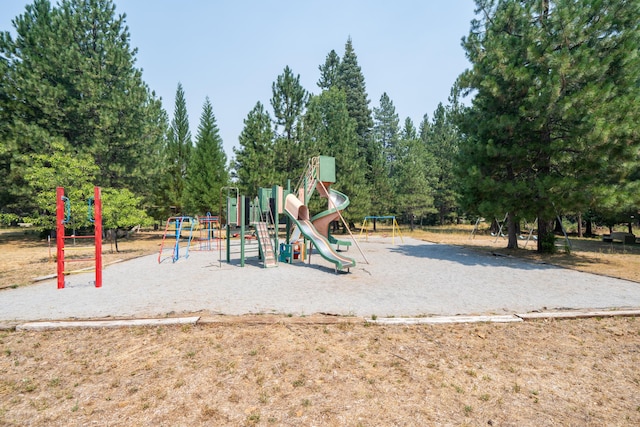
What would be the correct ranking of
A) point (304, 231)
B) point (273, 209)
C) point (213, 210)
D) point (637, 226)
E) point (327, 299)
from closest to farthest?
point (327, 299)
point (304, 231)
point (273, 209)
point (213, 210)
point (637, 226)

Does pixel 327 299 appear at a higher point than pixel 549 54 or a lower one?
lower

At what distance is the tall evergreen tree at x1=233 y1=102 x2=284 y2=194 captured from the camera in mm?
23777

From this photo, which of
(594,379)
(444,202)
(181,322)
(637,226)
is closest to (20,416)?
(181,322)

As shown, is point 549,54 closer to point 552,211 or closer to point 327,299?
point 552,211

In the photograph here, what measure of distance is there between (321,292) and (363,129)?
33.8 m

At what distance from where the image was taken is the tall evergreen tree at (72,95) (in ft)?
69.1

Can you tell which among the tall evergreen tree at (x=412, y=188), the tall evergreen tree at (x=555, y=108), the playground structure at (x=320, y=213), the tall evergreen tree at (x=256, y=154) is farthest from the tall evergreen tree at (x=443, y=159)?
the playground structure at (x=320, y=213)

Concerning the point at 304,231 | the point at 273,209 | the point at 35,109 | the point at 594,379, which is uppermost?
the point at 35,109

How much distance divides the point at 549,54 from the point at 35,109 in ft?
97.2

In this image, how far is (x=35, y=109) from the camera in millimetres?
22531

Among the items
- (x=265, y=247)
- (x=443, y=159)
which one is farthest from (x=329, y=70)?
(x=265, y=247)

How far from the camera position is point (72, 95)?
22.8m

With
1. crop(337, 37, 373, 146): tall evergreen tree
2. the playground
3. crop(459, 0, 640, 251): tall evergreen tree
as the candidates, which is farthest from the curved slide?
crop(337, 37, 373, 146): tall evergreen tree

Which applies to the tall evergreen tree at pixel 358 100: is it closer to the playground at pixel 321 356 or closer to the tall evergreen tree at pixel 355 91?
the tall evergreen tree at pixel 355 91
